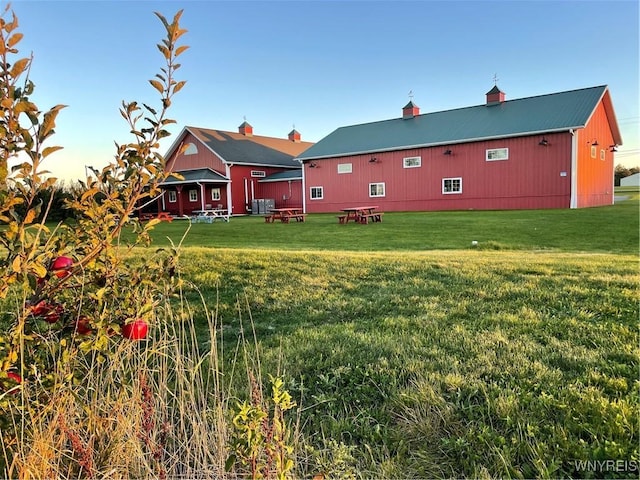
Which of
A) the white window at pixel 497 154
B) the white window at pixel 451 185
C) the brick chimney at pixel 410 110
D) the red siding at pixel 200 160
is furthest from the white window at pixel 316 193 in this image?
the white window at pixel 497 154

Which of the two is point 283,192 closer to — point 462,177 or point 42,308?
point 462,177

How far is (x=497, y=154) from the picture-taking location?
64.1 ft

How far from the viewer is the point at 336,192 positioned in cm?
2420

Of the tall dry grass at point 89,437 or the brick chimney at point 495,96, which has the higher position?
the brick chimney at point 495,96

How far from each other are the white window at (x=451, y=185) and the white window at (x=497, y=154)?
1.68 m

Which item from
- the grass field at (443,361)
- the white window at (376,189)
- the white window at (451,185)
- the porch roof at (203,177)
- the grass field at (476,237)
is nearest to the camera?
the grass field at (443,361)

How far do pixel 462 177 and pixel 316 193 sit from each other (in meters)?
8.46

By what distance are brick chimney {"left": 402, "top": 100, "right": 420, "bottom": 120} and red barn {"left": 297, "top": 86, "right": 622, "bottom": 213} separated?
2.3 inches

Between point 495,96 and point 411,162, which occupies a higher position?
point 495,96

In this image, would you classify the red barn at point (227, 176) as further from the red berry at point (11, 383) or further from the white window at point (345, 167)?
the red berry at point (11, 383)

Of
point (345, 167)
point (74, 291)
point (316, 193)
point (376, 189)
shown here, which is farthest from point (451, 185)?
point (74, 291)

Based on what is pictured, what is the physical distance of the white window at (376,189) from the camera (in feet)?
74.9

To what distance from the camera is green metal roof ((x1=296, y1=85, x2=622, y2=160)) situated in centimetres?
1862

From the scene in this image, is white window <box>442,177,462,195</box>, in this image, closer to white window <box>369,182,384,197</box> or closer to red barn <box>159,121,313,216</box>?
white window <box>369,182,384,197</box>
